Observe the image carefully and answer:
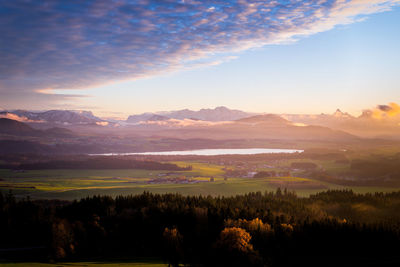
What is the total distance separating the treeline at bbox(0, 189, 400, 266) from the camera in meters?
72.9

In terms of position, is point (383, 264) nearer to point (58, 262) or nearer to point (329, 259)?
point (329, 259)

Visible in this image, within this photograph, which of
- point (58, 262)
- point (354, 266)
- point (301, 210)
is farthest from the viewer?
point (301, 210)

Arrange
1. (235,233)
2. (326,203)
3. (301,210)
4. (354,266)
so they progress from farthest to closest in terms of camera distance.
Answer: (326,203), (301,210), (354,266), (235,233)

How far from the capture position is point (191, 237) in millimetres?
86375

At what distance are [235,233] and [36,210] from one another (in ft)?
210

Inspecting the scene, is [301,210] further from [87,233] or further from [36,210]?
[36,210]

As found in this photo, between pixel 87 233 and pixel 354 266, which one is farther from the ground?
pixel 87 233

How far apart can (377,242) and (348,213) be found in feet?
185

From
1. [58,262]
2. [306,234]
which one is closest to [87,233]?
[58,262]

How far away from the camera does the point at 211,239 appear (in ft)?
274

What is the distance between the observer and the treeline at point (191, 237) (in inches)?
2869

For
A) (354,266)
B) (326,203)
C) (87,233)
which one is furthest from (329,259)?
(326,203)

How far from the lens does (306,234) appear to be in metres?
83.8

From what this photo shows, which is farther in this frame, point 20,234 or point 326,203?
point 326,203
